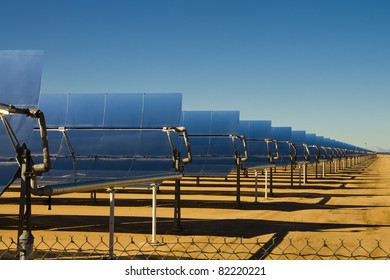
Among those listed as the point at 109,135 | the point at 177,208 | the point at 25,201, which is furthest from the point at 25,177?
the point at 109,135

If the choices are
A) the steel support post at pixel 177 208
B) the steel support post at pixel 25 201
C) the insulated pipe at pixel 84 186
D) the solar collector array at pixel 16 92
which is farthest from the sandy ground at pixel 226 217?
the steel support post at pixel 25 201

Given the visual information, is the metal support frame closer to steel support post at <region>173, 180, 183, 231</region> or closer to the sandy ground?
the sandy ground

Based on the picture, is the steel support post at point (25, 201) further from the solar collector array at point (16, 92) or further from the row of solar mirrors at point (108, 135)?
the row of solar mirrors at point (108, 135)

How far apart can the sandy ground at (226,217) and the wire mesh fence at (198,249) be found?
1.94 feet

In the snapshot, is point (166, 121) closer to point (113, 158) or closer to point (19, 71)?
point (113, 158)

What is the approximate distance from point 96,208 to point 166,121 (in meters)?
4.83

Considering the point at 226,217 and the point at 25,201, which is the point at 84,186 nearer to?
the point at 25,201

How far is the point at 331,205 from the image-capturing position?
22.6m

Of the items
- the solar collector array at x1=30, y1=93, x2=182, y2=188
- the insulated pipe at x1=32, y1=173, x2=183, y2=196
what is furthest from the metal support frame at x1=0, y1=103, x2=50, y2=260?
the solar collector array at x1=30, y1=93, x2=182, y2=188

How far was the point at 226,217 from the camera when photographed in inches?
723

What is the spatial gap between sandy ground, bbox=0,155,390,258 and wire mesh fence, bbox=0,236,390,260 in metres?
0.59
